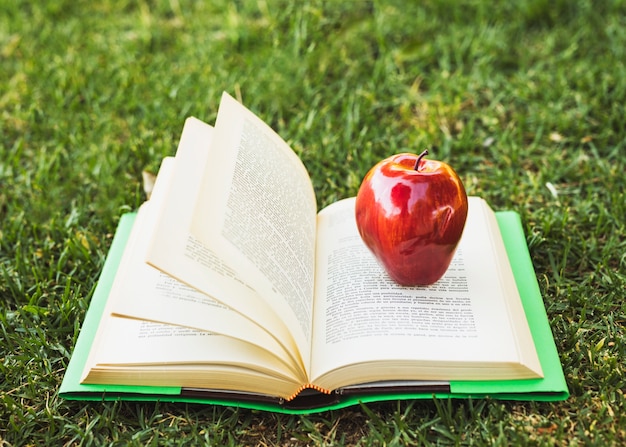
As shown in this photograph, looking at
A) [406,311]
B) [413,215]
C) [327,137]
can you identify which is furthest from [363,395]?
[327,137]

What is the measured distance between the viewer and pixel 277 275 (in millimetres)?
1484

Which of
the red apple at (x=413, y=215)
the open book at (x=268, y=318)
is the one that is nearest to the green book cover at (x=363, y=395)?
the open book at (x=268, y=318)

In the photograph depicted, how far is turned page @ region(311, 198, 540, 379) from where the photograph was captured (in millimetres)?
1446

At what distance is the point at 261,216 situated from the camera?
5.01 feet

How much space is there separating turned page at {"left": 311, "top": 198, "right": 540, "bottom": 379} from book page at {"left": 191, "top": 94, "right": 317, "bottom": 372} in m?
0.05

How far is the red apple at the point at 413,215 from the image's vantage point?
1.48 meters

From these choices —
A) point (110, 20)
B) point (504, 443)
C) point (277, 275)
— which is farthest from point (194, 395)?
point (110, 20)

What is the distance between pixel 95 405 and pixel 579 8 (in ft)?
8.26

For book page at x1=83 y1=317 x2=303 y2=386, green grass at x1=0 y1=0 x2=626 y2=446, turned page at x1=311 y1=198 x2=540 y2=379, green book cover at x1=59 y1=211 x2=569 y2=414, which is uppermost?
book page at x1=83 y1=317 x2=303 y2=386

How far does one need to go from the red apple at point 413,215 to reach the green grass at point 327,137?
1.04 ft

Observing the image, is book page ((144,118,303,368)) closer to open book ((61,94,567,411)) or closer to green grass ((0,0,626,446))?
open book ((61,94,567,411))

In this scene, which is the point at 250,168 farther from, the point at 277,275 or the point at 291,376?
the point at 291,376

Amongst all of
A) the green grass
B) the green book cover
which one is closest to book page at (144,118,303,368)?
the green book cover

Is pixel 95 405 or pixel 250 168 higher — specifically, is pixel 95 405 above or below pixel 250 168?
below
